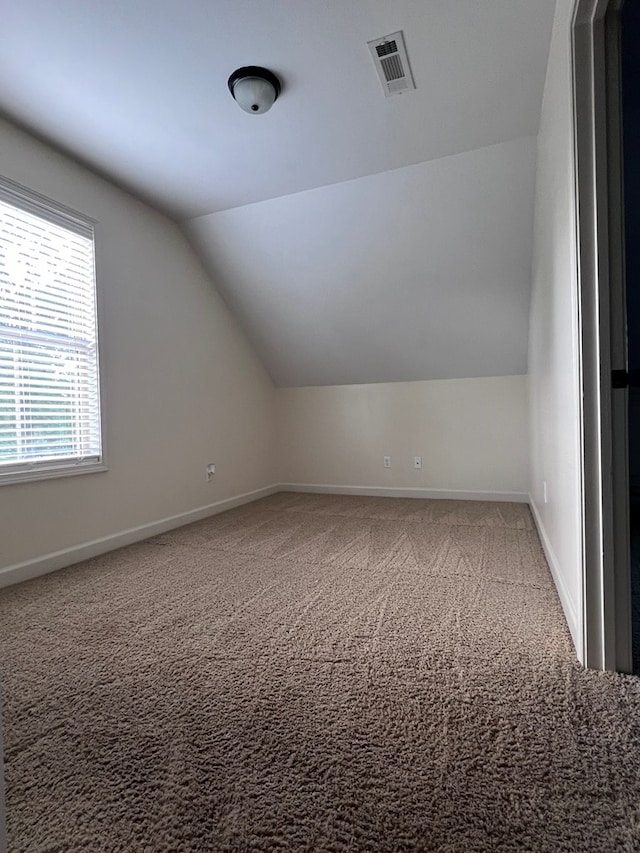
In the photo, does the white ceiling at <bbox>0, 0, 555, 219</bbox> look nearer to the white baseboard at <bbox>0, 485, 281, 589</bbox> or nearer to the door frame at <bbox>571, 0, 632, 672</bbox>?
the door frame at <bbox>571, 0, 632, 672</bbox>

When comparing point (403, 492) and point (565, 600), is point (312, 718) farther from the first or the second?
point (403, 492)

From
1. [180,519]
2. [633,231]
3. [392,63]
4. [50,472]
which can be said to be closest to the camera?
[392,63]

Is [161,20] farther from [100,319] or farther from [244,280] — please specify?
[244,280]

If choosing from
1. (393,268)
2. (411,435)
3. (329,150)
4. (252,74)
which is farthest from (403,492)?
(252,74)

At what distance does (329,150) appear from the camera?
8.57 ft

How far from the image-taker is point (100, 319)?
2750mm

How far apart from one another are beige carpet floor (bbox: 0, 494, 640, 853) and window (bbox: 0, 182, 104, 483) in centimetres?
74

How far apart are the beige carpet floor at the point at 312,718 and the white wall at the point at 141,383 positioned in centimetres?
47

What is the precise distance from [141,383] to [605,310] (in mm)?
2764

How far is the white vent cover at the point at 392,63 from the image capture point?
187 centimetres

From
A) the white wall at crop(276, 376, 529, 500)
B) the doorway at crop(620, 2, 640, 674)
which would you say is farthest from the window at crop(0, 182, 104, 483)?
the doorway at crop(620, 2, 640, 674)

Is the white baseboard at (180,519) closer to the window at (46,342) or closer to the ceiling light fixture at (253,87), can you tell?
the window at (46,342)

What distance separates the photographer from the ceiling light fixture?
200 cm

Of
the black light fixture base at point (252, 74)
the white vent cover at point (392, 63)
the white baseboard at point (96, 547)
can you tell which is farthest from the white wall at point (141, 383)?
the white vent cover at point (392, 63)
